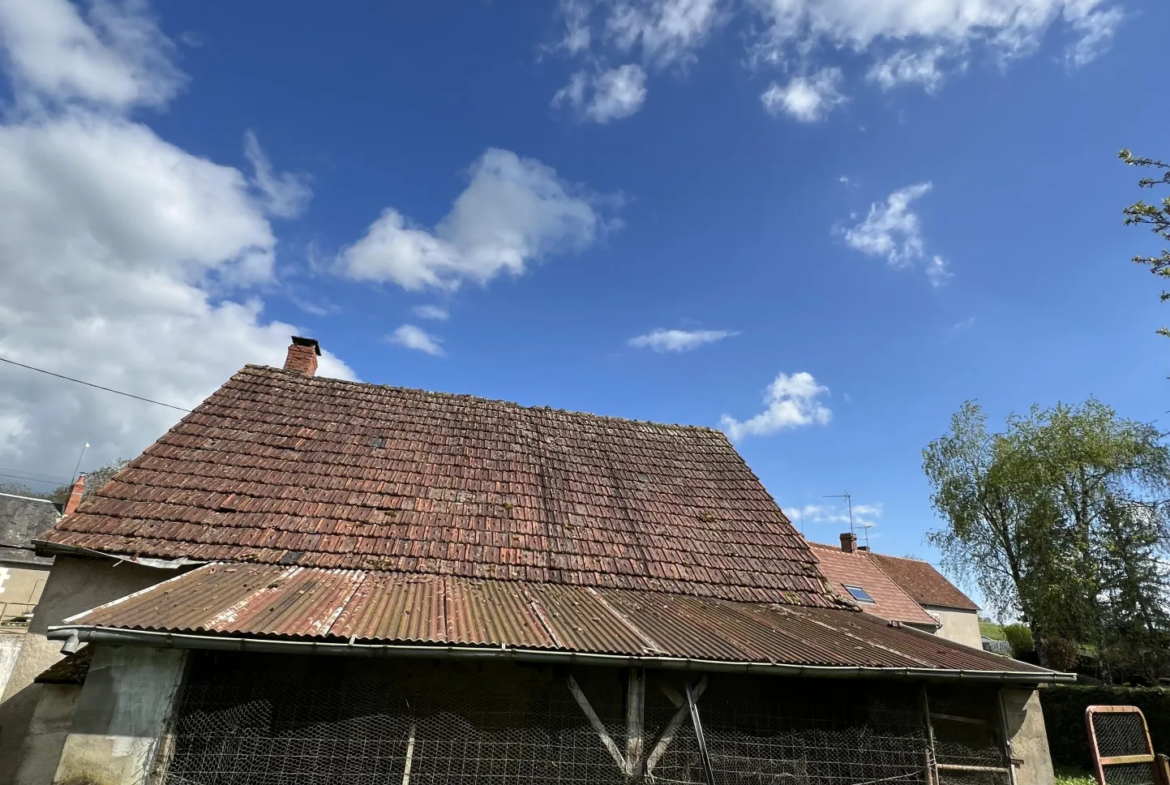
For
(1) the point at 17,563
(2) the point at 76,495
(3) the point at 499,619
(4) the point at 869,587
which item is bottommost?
(3) the point at 499,619

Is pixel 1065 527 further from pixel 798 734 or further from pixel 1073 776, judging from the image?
pixel 798 734

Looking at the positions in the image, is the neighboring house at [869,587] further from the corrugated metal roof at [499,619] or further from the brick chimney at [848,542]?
the corrugated metal roof at [499,619]

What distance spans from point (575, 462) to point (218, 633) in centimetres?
650

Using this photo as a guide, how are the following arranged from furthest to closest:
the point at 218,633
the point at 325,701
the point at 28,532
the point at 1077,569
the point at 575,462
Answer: the point at 28,532, the point at 1077,569, the point at 575,462, the point at 325,701, the point at 218,633

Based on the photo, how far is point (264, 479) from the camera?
822cm

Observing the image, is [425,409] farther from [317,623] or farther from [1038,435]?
[1038,435]

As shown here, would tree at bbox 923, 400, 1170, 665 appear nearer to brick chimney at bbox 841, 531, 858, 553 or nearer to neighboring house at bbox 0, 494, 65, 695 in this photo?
brick chimney at bbox 841, 531, 858, 553

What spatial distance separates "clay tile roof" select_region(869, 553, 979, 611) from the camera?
28.6 metres

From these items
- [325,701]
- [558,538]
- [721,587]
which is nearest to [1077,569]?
[721,587]

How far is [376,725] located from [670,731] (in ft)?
9.25

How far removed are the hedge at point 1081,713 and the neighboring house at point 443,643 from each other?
41.3 feet

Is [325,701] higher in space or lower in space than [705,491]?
lower

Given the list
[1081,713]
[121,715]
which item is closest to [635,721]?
[121,715]

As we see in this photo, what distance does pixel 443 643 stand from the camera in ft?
16.7
